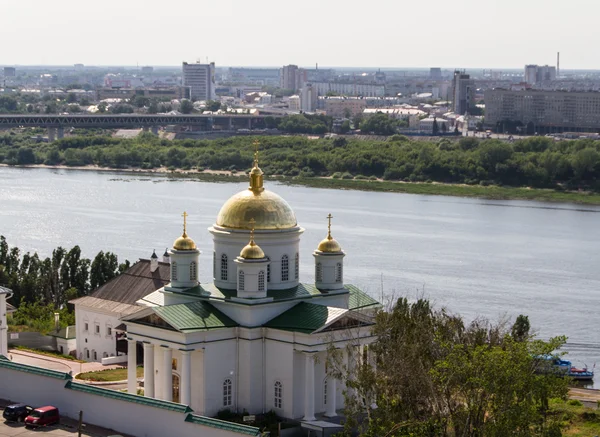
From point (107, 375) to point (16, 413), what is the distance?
16.8 ft

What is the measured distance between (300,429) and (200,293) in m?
2.09

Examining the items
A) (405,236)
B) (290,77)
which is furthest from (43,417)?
(290,77)

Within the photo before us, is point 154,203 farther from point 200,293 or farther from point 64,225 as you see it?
point 200,293

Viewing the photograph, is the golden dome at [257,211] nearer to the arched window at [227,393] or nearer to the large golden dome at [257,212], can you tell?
the large golden dome at [257,212]

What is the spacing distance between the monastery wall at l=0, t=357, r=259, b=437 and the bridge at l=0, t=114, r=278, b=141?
6114 centimetres

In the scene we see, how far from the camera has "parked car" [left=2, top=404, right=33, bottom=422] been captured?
13492 mm

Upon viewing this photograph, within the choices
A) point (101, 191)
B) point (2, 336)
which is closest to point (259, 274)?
point (2, 336)

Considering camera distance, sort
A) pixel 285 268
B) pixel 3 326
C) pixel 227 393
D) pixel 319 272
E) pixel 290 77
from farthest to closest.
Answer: pixel 290 77 < pixel 3 326 < pixel 319 272 < pixel 285 268 < pixel 227 393

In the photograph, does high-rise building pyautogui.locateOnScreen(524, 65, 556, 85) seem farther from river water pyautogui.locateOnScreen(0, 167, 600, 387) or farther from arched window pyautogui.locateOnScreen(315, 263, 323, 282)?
arched window pyautogui.locateOnScreen(315, 263, 323, 282)

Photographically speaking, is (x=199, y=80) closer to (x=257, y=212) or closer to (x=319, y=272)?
(x=319, y=272)

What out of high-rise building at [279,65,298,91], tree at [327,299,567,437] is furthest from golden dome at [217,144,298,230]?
high-rise building at [279,65,298,91]

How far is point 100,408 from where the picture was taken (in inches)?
533

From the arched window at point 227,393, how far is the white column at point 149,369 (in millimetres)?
814

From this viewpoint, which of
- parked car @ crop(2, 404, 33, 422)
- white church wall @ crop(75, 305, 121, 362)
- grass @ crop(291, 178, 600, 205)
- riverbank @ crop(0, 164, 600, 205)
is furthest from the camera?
riverbank @ crop(0, 164, 600, 205)
